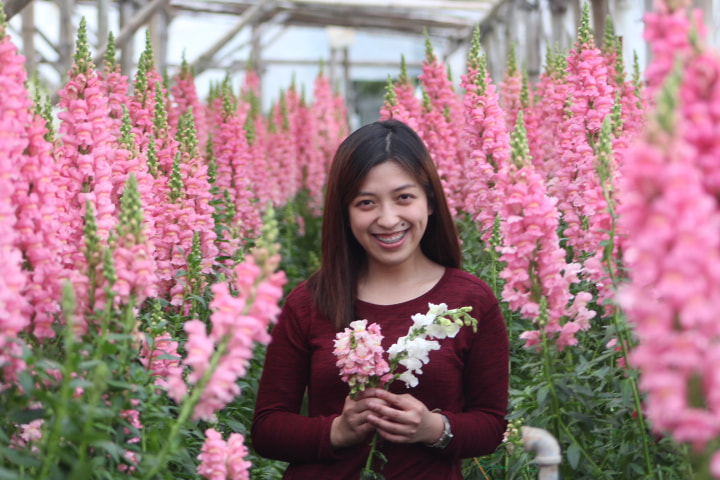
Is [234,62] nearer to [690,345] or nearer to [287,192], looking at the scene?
[287,192]

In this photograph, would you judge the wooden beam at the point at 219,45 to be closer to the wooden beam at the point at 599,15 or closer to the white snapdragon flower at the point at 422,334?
the wooden beam at the point at 599,15

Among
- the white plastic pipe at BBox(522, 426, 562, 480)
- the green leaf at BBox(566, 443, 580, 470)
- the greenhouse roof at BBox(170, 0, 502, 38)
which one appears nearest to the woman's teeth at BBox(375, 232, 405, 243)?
the green leaf at BBox(566, 443, 580, 470)

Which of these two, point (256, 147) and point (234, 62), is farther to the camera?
point (234, 62)

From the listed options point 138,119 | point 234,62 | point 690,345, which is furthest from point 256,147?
point 234,62

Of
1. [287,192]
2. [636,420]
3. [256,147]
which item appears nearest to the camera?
[636,420]

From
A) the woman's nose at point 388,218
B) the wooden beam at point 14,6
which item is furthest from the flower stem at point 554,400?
the wooden beam at point 14,6

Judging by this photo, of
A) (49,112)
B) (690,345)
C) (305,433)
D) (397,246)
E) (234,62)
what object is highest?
(234,62)

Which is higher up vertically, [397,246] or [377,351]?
[397,246]

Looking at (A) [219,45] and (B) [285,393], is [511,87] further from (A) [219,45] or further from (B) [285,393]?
(A) [219,45]

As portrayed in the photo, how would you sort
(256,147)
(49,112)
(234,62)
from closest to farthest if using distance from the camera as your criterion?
1. (49,112)
2. (256,147)
3. (234,62)

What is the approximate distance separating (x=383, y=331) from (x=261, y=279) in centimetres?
115

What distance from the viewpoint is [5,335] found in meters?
1.98

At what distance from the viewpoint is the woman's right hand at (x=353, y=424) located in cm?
266

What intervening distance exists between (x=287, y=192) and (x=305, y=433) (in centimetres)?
503
